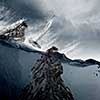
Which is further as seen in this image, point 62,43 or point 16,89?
point 62,43

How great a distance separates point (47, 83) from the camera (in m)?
13.5

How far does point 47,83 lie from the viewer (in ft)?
44.3

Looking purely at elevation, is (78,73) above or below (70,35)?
below

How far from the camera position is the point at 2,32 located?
573 inches

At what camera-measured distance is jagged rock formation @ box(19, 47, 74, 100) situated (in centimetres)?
1341

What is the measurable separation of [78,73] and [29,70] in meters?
2.33

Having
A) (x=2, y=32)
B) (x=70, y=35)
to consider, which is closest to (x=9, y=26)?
(x=2, y=32)

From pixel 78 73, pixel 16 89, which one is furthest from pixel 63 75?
pixel 16 89

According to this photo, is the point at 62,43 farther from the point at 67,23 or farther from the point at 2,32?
the point at 2,32

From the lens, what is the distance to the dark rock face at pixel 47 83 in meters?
13.4

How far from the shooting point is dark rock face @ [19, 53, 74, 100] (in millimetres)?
13414

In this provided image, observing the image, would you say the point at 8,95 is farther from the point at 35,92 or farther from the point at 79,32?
the point at 79,32

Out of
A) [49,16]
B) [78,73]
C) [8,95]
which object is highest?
[49,16]

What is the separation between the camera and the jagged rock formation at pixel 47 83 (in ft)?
44.0
